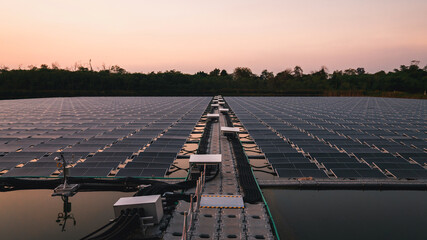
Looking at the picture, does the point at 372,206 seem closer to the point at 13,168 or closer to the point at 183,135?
the point at 183,135

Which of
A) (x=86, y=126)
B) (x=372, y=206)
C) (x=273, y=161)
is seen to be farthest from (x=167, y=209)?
(x=86, y=126)

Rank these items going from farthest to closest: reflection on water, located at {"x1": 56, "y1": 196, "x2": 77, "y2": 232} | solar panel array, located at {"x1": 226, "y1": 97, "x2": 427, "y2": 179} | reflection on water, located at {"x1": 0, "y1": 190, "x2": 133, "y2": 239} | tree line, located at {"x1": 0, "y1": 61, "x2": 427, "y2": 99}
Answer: tree line, located at {"x1": 0, "y1": 61, "x2": 427, "y2": 99}, solar panel array, located at {"x1": 226, "y1": 97, "x2": 427, "y2": 179}, reflection on water, located at {"x1": 56, "y1": 196, "x2": 77, "y2": 232}, reflection on water, located at {"x1": 0, "y1": 190, "x2": 133, "y2": 239}

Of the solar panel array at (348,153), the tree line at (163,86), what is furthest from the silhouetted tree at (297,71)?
the solar panel array at (348,153)

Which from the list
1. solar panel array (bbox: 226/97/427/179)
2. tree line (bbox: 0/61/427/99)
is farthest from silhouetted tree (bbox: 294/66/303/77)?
solar panel array (bbox: 226/97/427/179)

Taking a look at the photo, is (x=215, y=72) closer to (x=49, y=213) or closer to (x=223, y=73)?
(x=223, y=73)

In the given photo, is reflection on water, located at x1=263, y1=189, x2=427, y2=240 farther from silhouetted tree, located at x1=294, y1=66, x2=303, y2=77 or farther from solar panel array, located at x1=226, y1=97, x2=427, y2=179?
silhouetted tree, located at x1=294, y1=66, x2=303, y2=77

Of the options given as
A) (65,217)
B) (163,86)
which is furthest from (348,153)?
(163,86)
